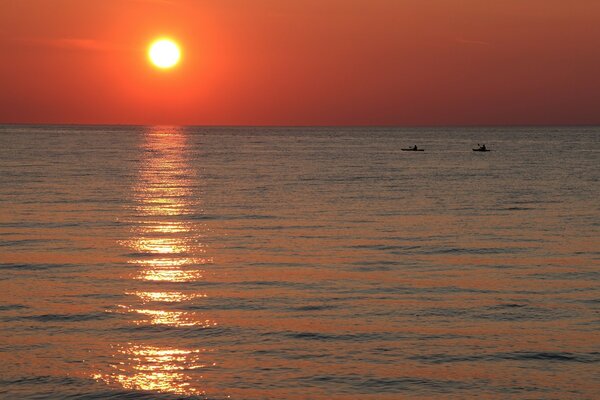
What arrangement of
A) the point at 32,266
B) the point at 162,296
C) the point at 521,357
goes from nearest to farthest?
the point at 521,357 → the point at 162,296 → the point at 32,266

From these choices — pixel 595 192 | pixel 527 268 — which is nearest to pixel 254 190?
pixel 595 192

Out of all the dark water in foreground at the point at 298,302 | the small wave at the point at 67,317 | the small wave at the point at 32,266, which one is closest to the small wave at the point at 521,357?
the dark water in foreground at the point at 298,302

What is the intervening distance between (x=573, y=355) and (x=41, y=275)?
1508cm

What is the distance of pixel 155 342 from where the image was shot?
19.0 meters

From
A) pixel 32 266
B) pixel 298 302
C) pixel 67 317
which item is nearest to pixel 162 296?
pixel 67 317

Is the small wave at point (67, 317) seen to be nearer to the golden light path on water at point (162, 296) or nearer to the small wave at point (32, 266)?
the golden light path on water at point (162, 296)

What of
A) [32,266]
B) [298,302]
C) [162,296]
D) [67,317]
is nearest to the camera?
[67,317]

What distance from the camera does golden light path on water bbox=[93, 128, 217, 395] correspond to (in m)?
16.7

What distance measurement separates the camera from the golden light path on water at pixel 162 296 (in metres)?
16.7

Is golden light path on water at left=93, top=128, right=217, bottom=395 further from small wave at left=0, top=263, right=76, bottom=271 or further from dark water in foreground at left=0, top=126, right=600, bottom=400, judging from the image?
small wave at left=0, top=263, right=76, bottom=271

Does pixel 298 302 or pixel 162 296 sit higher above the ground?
pixel 162 296

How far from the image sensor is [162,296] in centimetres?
2353

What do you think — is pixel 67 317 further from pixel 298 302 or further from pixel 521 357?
pixel 521 357

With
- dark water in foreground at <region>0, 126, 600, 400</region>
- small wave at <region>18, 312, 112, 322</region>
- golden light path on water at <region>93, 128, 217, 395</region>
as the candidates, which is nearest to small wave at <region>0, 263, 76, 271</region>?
dark water in foreground at <region>0, 126, 600, 400</region>
